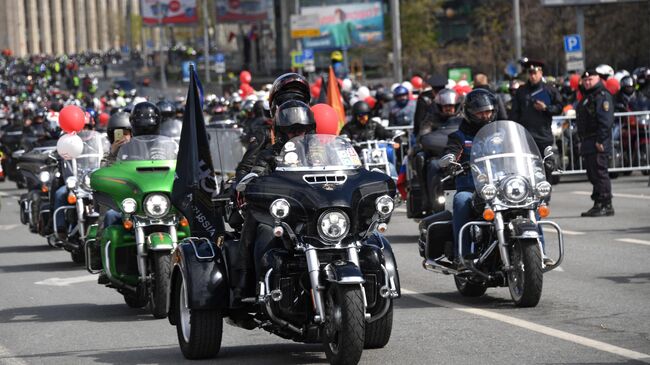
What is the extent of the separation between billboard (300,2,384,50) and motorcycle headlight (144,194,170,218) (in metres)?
76.8

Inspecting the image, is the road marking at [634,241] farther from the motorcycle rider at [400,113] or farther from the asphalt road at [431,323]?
the motorcycle rider at [400,113]

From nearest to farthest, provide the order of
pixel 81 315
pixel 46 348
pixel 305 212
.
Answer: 1. pixel 305 212
2. pixel 46 348
3. pixel 81 315

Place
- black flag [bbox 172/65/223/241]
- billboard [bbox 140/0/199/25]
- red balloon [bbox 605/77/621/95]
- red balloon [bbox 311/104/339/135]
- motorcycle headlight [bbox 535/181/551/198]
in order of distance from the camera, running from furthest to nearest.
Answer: billboard [bbox 140/0/199/25] → red balloon [bbox 605/77/621/95] → red balloon [bbox 311/104/339/135] → motorcycle headlight [bbox 535/181/551/198] → black flag [bbox 172/65/223/241]

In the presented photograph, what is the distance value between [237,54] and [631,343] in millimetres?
105703

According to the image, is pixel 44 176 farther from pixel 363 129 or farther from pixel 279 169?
pixel 279 169

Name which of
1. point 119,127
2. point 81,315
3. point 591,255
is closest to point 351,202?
point 81,315

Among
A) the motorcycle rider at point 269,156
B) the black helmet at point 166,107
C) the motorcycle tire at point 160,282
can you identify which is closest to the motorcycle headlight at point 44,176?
the black helmet at point 166,107

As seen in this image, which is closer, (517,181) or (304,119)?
(304,119)

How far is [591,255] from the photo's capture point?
15203mm

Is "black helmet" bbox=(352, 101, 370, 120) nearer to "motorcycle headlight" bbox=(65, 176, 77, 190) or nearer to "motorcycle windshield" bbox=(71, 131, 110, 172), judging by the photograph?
"motorcycle windshield" bbox=(71, 131, 110, 172)

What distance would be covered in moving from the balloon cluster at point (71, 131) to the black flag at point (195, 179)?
190 inches

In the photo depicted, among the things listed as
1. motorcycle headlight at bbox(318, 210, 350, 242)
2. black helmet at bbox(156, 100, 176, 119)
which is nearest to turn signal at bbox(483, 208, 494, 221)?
motorcycle headlight at bbox(318, 210, 350, 242)

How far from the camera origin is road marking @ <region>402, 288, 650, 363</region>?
8.95 metres

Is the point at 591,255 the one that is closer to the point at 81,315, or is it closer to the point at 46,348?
the point at 81,315
